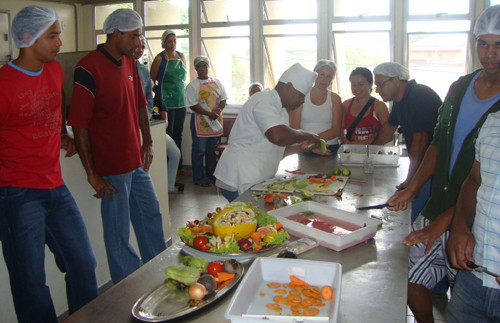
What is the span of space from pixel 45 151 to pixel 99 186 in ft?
1.43

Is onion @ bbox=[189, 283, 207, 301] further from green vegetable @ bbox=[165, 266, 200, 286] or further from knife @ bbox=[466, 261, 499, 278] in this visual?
knife @ bbox=[466, 261, 499, 278]

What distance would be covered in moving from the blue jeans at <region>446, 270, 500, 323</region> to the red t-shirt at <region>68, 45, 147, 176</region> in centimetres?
168

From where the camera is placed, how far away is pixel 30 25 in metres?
1.89

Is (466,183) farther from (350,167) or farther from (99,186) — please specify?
(99,186)

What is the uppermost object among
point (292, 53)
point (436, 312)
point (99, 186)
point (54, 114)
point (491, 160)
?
point (292, 53)

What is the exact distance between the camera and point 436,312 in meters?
2.60

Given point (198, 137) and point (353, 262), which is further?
point (198, 137)

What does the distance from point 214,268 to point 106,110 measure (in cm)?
132

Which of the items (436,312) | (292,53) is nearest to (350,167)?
(436,312)

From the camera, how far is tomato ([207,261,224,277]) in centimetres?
132

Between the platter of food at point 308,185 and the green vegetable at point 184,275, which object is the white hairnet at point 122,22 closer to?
the platter of food at point 308,185

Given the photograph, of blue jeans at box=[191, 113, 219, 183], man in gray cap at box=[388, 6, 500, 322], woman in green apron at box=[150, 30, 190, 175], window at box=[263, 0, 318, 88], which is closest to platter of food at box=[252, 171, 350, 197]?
man in gray cap at box=[388, 6, 500, 322]

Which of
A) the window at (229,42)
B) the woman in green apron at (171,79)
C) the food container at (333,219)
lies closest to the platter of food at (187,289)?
the food container at (333,219)

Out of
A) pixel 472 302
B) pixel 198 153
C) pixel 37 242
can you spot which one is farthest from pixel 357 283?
pixel 198 153
